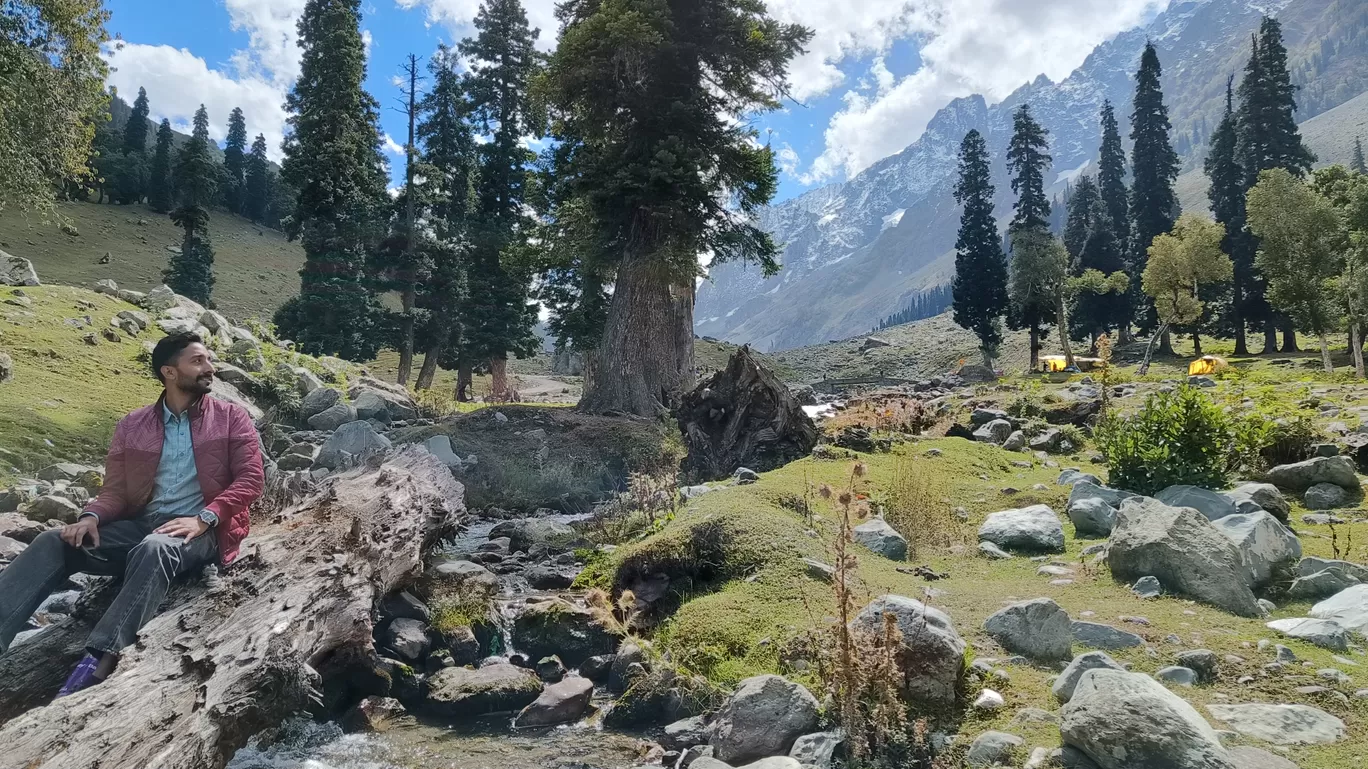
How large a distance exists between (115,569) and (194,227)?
67.5 metres

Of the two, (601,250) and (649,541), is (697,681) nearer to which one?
(649,541)

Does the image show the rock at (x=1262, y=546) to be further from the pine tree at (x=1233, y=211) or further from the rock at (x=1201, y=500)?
the pine tree at (x=1233, y=211)

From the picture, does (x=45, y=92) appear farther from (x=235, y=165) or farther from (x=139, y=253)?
(x=235, y=165)

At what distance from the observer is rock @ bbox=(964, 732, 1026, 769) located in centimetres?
352

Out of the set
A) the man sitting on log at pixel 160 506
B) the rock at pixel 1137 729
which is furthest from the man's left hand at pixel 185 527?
the rock at pixel 1137 729

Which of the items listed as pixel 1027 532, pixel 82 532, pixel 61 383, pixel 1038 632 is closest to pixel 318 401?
pixel 61 383

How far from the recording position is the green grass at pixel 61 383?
12.5 m

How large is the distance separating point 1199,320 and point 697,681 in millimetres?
50568

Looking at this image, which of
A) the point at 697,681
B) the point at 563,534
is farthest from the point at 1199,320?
the point at 697,681

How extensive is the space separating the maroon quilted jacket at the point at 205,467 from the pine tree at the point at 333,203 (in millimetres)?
28642

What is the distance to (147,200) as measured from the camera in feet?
277

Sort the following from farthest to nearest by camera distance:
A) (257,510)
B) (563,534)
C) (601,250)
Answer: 1. (601,250)
2. (563,534)
3. (257,510)

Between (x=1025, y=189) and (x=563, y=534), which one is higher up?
(x=1025, y=189)

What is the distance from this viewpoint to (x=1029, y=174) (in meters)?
49.1
